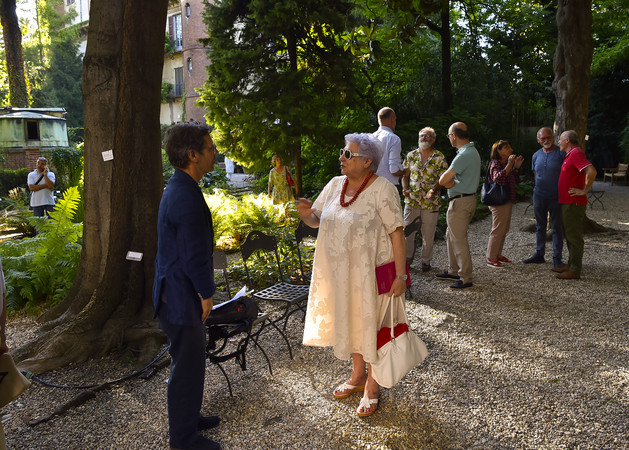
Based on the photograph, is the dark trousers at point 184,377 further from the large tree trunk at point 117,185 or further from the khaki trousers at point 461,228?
the khaki trousers at point 461,228

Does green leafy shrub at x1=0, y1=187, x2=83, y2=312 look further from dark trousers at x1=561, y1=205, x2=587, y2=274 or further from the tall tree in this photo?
the tall tree

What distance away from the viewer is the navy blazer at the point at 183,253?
2.94 metres

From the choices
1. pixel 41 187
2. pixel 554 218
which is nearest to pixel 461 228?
pixel 554 218

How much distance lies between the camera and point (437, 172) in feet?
23.1

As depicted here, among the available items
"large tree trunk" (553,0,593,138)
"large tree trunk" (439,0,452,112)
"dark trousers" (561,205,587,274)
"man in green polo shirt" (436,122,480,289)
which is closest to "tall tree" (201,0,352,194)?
"large tree trunk" (439,0,452,112)

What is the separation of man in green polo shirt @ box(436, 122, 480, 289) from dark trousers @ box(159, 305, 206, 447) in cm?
442

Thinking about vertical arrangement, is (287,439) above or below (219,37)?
below

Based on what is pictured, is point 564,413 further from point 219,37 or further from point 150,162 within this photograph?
point 219,37

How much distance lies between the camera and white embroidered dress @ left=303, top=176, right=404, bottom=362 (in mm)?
3482

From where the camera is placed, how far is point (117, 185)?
489 centimetres

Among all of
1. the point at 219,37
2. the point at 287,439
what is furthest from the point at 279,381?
the point at 219,37

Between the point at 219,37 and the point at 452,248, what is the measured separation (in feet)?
33.4

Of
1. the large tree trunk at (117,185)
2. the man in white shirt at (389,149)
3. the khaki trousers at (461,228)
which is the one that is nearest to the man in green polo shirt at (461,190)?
the khaki trousers at (461,228)

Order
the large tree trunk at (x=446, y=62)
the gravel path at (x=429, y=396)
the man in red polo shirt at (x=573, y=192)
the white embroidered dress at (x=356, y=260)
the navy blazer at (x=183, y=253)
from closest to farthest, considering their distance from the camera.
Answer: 1. the navy blazer at (x=183, y=253)
2. the gravel path at (x=429, y=396)
3. the white embroidered dress at (x=356, y=260)
4. the man in red polo shirt at (x=573, y=192)
5. the large tree trunk at (x=446, y=62)
